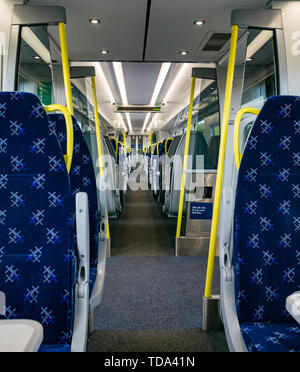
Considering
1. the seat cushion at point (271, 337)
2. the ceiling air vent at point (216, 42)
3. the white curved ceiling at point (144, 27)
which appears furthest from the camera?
the ceiling air vent at point (216, 42)

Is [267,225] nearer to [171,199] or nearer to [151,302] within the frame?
[151,302]

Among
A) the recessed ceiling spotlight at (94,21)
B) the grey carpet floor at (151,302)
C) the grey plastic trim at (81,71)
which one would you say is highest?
the recessed ceiling spotlight at (94,21)

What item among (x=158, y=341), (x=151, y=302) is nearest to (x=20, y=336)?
(x=158, y=341)

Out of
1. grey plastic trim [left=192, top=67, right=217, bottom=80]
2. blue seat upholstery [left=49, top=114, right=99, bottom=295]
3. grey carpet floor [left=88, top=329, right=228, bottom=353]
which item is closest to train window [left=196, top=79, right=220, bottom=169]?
grey plastic trim [left=192, top=67, right=217, bottom=80]

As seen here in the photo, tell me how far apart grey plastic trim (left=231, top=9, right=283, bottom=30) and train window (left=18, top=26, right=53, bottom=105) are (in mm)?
1593

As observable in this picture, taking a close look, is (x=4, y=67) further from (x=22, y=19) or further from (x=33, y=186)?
(x=33, y=186)

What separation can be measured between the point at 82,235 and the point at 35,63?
2.58 meters

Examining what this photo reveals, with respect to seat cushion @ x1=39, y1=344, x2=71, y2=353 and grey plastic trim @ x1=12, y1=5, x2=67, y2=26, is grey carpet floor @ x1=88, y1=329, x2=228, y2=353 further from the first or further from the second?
grey plastic trim @ x1=12, y1=5, x2=67, y2=26

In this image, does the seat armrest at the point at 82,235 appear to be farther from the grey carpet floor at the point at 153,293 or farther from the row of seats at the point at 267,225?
the grey carpet floor at the point at 153,293

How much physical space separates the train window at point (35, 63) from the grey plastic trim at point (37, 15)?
8 cm

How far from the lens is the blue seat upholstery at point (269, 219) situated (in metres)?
1.14

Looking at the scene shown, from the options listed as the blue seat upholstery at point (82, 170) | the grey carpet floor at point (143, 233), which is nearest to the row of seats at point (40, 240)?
the blue seat upholstery at point (82, 170)

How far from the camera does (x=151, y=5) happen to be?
266cm

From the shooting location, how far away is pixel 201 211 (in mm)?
3877
